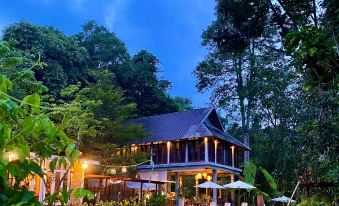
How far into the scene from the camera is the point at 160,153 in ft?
71.0

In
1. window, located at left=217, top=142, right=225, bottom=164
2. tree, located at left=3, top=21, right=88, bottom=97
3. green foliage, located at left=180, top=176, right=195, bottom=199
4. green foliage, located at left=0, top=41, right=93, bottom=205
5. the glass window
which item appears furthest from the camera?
tree, located at left=3, top=21, right=88, bottom=97

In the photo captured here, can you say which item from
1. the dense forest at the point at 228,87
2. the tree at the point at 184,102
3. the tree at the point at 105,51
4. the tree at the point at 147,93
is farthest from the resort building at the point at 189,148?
the tree at the point at 184,102

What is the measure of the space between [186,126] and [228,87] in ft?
18.6

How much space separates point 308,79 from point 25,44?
21.4m

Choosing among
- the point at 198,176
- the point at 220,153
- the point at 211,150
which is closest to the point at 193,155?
the point at 211,150

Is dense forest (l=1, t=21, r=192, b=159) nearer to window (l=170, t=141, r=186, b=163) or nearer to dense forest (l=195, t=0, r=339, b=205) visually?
window (l=170, t=141, r=186, b=163)

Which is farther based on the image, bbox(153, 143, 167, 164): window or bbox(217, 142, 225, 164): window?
bbox(153, 143, 167, 164): window


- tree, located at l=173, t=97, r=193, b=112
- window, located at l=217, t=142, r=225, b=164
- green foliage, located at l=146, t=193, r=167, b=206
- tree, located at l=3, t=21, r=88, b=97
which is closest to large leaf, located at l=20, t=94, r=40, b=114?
green foliage, located at l=146, t=193, r=167, b=206

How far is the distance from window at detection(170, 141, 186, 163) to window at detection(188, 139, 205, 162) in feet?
1.35

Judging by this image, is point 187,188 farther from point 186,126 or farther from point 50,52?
point 50,52

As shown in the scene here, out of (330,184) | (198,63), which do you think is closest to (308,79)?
(330,184)

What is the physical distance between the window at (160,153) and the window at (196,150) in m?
1.67

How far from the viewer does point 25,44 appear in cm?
2375

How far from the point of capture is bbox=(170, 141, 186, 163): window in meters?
20.6
